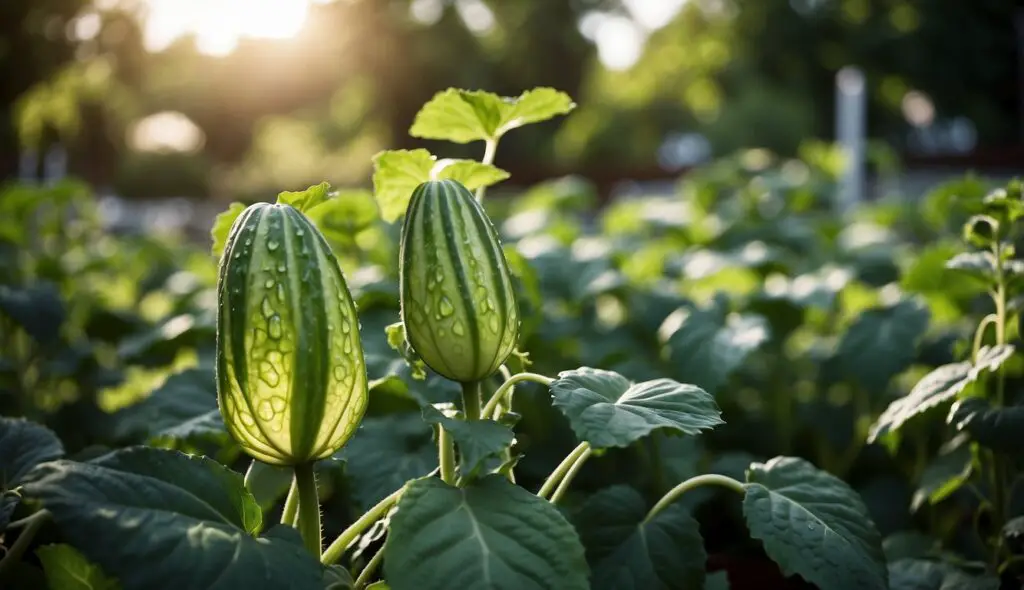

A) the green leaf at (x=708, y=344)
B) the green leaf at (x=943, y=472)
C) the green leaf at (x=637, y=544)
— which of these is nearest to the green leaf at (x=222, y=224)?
the green leaf at (x=637, y=544)

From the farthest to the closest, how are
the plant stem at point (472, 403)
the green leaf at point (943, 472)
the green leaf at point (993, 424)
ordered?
the green leaf at point (943, 472) < the green leaf at point (993, 424) < the plant stem at point (472, 403)

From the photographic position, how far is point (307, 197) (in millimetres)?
1050

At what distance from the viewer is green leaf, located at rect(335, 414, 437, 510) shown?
133 centimetres

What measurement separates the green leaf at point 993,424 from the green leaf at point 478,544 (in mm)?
716

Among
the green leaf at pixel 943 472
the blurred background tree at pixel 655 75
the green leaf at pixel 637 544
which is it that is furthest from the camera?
the blurred background tree at pixel 655 75

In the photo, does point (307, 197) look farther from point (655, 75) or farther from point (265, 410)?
point (655, 75)

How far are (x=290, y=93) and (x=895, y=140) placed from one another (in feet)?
83.6

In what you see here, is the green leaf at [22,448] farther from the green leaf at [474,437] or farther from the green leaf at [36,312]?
the green leaf at [36,312]

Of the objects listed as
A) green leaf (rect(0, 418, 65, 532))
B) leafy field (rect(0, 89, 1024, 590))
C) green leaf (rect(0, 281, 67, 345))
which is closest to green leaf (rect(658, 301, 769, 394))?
leafy field (rect(0, 89, 1024, 590))

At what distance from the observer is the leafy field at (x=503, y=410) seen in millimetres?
888

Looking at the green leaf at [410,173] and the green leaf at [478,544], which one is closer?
the green leaf at [478,544]

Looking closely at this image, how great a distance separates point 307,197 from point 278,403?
0.87 feet

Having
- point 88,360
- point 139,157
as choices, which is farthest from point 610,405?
point 139,157

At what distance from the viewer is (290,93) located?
4134 cm
